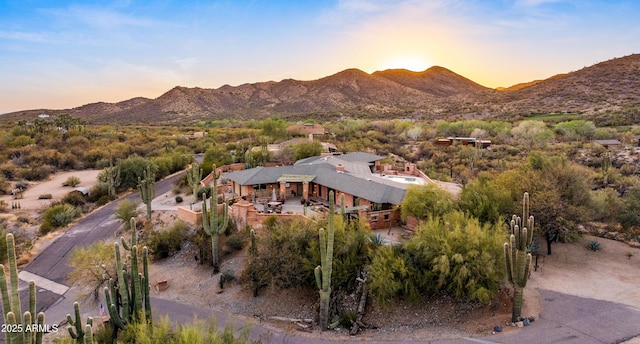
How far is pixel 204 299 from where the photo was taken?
66.8 feet

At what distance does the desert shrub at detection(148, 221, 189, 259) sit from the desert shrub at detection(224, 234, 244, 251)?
12.0 feet

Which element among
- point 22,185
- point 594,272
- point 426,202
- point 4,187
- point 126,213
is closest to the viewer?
point 594,272

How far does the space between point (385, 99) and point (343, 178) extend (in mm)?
111492

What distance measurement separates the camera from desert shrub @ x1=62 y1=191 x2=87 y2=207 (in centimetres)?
3644

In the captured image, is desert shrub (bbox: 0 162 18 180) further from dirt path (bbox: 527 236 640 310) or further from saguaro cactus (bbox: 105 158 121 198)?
dirt path (bbox: 527 236 640 310)

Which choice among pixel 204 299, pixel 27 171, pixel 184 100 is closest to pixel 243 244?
pixel 204 299

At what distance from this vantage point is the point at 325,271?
1648cm

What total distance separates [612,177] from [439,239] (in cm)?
2726

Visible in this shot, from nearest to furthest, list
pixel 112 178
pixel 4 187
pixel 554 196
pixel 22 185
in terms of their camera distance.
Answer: pixel 554 196
pixel 112 178
pixel 4 187
pixel 22 185

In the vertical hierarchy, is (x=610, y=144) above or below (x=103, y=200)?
A: above

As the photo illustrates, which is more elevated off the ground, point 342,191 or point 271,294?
point 342,191

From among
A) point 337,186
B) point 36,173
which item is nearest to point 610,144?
point 337,186

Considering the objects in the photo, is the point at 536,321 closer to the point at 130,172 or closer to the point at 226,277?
the point at 226,277

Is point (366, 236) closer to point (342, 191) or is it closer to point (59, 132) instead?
point (342, 191)
